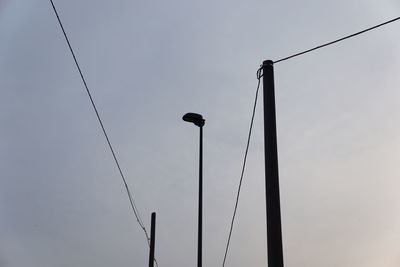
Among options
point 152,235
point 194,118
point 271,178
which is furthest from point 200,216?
point 271,178

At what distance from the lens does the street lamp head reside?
14672 mm

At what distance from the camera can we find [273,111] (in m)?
7.07

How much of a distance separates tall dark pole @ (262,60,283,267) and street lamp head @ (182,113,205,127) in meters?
7.34

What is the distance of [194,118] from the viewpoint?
1474 centimetres

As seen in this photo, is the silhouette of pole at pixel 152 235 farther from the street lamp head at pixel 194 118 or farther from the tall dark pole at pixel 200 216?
the street lamp head at pixel 194 118

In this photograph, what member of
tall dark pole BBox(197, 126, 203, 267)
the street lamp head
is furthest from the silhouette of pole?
the street lamp head

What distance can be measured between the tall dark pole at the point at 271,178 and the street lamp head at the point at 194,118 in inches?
289

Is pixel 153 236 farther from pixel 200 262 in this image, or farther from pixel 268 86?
pixel 268 86

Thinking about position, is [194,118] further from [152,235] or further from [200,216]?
[152,235]

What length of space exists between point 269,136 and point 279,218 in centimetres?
116

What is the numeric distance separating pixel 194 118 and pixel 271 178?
27.4 feet

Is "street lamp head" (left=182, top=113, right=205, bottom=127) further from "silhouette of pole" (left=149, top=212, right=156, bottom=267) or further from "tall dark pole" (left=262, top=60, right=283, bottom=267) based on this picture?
"tall dark pole" (left=262, top=60, right=283, bottom=267)

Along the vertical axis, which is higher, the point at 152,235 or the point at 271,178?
the point at 152,235

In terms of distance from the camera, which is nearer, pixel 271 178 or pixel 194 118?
pixel 271 178
